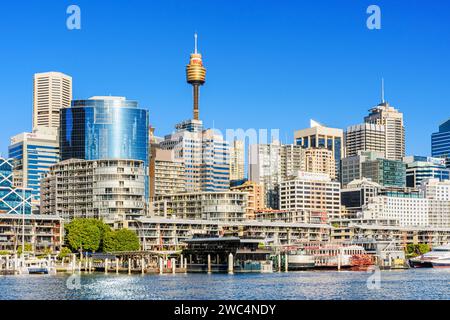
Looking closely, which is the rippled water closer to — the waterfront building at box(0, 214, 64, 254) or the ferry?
the ferry

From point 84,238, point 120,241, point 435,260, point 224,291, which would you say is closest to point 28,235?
point 84,238

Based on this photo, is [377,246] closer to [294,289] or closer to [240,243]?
[240,243]

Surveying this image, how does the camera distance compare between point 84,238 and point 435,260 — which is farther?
point 84,238

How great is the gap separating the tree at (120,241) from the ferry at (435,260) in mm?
65028

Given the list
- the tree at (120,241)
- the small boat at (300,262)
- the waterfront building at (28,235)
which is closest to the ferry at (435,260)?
the small boat at (300,262)

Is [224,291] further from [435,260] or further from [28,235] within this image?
[28,235]

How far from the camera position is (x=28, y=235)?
19675 centimetres

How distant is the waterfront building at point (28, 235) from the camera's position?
192 m

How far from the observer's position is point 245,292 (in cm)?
8844

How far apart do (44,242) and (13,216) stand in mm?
9714

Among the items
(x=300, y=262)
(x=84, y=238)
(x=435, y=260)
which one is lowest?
(x=435, y=260)

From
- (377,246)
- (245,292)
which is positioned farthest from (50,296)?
(377,246)

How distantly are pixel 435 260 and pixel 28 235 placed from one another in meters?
96.5

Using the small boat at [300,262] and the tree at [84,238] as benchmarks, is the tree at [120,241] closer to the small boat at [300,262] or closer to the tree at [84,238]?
the tree at [84,238]
